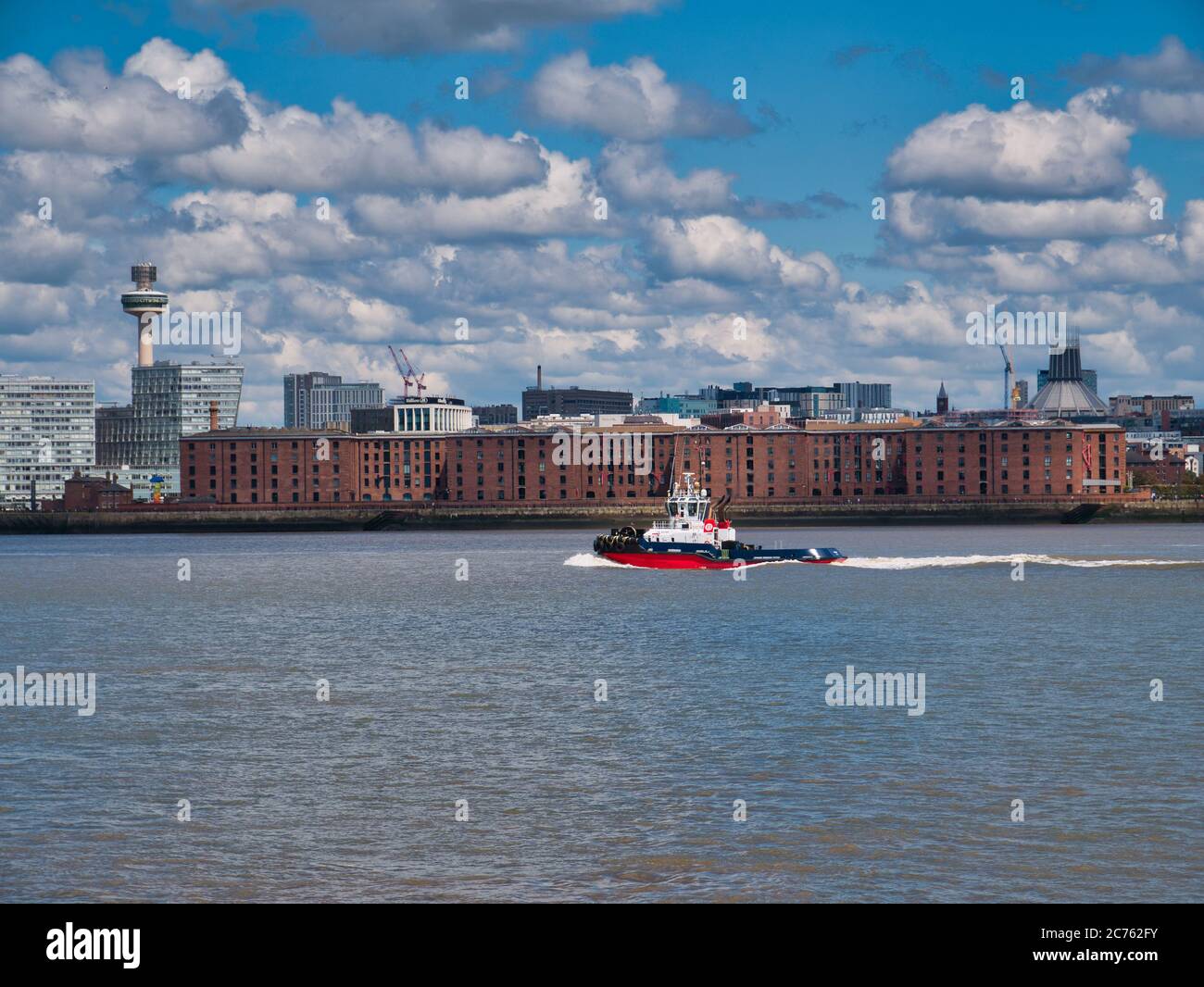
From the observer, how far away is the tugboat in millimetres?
89062

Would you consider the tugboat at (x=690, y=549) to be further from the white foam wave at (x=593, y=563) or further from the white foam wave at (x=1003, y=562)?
the white foam wave at (x=1003, y=562)

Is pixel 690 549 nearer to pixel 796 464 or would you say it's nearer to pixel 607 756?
pixel 607 756

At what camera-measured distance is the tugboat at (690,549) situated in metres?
89.1

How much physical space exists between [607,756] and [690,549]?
207 feet

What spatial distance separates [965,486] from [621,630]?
14863 centimetres

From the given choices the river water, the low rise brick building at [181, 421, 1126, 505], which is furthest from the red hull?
the low rise brick building at [181, 421, 1126, 505]

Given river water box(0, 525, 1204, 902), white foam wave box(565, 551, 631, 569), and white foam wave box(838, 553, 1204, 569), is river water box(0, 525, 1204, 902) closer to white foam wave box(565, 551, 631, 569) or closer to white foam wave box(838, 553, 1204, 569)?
white foam wave box(838, 553, 1204, 569)

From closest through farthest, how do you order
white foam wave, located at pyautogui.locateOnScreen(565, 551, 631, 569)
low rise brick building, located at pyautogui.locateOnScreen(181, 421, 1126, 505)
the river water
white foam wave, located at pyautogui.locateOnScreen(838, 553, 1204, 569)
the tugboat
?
the river water < white foam wave, located at pyautogui.locateOnScreen(838, 553, 1204, 569) < the tugboat < white foam wave, located at pyautogui.locateOnScreen(565, 551, 631, 569) < low rise brick building, located at pyautogui.locateOnScreen(181, 421, 1126, 505)

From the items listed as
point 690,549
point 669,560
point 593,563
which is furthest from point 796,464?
point 669,560

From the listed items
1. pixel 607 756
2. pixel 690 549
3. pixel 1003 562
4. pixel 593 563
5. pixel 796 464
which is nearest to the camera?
pixel 607 756

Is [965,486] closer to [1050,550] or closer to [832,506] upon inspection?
[832,506]

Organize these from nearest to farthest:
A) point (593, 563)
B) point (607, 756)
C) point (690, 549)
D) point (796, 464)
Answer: point (607, 756) → point (690, 549) → point (593, 563) → point (796, 464)

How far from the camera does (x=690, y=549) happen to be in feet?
294

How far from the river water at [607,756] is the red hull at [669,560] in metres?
25.9
